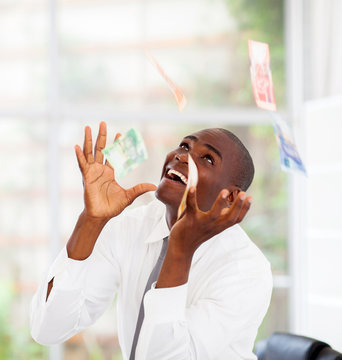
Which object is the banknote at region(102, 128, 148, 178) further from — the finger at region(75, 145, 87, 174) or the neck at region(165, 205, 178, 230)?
the neck at region(165, 205, 178, 230)

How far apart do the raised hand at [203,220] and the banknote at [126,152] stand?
1.35 feet

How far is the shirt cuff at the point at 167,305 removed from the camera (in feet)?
4.57

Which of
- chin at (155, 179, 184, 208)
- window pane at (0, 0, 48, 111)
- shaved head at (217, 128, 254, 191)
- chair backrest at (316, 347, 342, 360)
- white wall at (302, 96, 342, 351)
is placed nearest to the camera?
chin at (155, 179, 184, 208)

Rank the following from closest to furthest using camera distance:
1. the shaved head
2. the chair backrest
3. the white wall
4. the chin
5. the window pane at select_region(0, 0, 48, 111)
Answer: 1. the chin
2. the shaved head
3. the chair backrest
4. the white wall
5. the window pane at select_region(0, 0, 48, 111)

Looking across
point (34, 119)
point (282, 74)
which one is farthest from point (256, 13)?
point (34, 119)

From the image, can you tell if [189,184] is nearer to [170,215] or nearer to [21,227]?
[170,215]

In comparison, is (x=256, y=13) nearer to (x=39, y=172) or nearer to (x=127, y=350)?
(x=39, y=172)

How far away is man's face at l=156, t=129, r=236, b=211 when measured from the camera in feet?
5.10

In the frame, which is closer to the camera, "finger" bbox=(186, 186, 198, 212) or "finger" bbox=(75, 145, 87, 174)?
"finger" bbox=(186, 186, 198, 212)

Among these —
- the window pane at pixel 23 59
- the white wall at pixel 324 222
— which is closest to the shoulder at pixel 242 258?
the white wall at pixel 324 222

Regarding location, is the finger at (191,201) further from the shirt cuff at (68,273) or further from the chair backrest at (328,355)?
the chair backrest at (328,355)

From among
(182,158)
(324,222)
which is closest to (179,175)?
(182,158)

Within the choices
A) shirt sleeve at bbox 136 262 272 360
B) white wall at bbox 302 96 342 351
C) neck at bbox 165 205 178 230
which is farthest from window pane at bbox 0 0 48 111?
shirt sleeve at bbox 136 262 272 360

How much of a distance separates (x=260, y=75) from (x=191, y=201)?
0.54 meters
